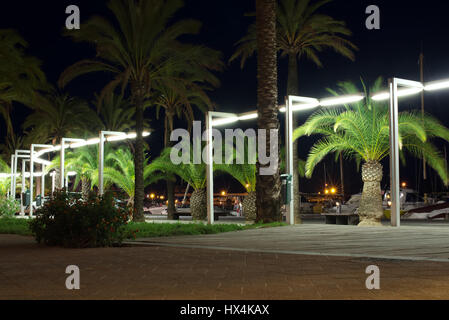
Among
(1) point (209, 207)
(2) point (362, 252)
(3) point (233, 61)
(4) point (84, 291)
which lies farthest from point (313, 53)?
(4) point (84, 291)

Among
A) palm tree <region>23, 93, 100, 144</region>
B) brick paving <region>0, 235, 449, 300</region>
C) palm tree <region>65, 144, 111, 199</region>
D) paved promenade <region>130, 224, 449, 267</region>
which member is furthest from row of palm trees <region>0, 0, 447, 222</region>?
palm tree <region>23, 93, 100, 144</region>

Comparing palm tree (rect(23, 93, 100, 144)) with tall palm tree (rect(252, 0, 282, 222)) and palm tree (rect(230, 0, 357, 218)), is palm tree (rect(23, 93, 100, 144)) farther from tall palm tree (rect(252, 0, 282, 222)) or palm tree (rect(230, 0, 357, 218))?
tall palm tree (rect(252, 0, 282, 222))

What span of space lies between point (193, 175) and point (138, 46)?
8.02 metres

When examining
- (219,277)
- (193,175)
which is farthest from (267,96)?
(193,175)

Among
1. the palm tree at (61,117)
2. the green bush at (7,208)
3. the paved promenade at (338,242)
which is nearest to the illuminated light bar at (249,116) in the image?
the paved promenade at (338,242)

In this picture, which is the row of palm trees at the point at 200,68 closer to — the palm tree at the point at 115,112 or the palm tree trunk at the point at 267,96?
the palm tree trunk at the point at 267,96

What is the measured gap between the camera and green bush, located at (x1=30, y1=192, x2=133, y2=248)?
12.5 metres

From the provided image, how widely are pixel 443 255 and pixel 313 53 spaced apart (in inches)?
653

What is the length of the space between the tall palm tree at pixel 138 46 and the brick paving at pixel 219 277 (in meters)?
13.9

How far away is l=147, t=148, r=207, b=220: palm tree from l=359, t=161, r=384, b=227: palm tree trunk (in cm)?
1021

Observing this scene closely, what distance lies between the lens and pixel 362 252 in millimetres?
9594

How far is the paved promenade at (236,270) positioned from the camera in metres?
5.88
